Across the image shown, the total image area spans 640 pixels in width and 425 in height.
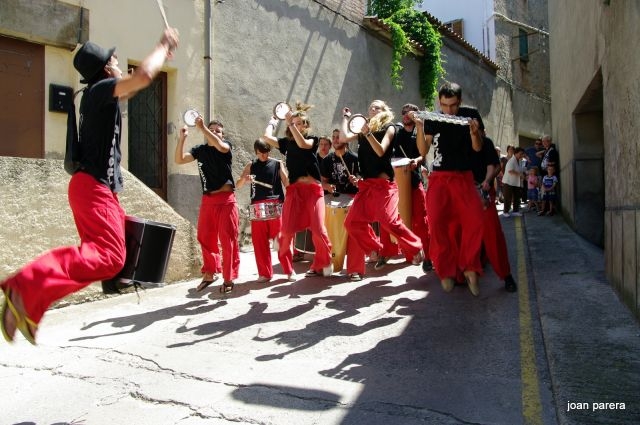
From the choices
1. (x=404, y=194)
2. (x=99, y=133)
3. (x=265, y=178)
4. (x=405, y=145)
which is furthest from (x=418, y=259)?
(x=99, y=133)

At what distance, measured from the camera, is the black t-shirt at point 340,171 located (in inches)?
317

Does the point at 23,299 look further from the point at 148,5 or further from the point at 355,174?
the point at 148,5

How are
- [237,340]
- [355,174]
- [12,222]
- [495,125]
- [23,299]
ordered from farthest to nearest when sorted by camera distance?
[495,125] → [355,174] → [12,222] → [237,340] → [23,299]

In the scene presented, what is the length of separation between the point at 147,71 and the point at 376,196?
362cm

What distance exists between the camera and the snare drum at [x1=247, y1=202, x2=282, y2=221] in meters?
7.02

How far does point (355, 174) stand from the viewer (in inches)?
323

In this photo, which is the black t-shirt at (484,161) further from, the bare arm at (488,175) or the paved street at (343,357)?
the paved street at (343,357)

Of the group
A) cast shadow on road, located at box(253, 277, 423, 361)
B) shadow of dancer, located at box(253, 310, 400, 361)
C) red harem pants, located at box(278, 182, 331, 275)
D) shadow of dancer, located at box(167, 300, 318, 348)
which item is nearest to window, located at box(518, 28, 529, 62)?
red harem pants, located at box(278, 182, 331, 275)

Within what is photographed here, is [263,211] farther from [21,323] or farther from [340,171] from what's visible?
[21,323]

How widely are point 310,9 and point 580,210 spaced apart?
787cm

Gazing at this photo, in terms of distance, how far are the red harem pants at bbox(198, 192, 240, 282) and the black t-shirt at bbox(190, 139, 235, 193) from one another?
0.42 ft

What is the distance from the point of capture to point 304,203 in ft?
23.1

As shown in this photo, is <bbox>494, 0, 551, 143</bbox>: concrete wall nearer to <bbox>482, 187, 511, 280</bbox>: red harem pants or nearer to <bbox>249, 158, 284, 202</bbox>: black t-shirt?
<bbox>249, 158, 284, 202</bbox>: black t-shirt

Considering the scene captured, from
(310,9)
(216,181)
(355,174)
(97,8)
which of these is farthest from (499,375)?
(310,9)
